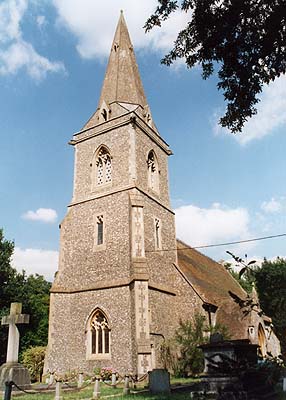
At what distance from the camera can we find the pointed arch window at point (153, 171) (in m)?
21.2

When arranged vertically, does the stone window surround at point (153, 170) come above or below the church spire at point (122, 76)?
below

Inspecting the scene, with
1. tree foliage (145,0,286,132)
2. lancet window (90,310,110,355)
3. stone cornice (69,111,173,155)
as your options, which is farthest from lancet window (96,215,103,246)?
tree foliage (145,0,286,132)

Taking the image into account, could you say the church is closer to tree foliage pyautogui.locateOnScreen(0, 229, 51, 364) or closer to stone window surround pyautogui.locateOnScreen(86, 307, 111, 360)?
stone window surround pyautogui.locateOnScreen(86, 307, 111, 360)

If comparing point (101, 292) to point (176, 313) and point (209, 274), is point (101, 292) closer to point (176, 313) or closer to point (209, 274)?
point (176, 313)

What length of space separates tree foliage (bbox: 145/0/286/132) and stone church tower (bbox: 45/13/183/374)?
11553 mm

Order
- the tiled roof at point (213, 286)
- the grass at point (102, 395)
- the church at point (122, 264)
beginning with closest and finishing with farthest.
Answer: the grass at point (102, 395), the church at point (122, 264), the tiled roof at point (213, 286)

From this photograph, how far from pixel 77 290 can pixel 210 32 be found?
15.0m

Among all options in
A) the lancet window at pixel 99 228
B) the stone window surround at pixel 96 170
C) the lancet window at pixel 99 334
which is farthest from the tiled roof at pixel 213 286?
the stone window surround at pixel 96 170

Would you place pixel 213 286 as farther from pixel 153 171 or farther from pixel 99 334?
pixel 99 334

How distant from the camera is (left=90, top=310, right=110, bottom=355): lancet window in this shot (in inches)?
644

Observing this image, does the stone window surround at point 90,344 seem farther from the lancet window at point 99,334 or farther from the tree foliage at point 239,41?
the tree foliage at point 239,41

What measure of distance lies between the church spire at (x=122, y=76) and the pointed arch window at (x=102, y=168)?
374 centimetres

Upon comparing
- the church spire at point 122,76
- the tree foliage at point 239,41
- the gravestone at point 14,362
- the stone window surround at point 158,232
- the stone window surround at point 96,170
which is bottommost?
the gravestone at point 14,362

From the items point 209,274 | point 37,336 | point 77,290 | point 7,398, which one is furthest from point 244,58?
point 37,336
